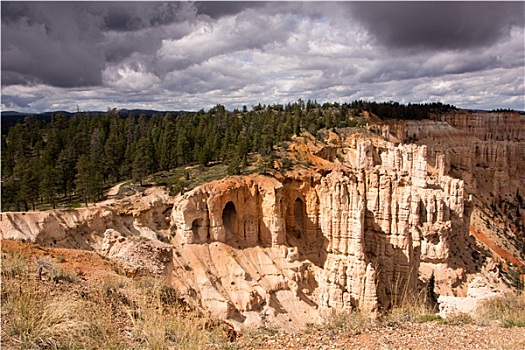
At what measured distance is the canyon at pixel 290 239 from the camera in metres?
25.3

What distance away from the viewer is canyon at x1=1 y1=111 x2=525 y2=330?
82.9 ft

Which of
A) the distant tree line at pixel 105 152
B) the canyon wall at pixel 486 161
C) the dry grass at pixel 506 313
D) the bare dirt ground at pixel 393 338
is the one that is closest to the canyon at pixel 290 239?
the distant tree line at pixel 105 152

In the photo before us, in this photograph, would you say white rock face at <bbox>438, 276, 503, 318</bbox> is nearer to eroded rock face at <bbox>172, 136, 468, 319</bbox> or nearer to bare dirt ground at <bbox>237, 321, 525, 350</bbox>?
bare dirt ground at <bbox>237, 321, 525, 350</bbox>

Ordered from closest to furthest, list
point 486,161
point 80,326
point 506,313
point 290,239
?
point 80,326 < point 506,313 < point 290,239 < point 486,161

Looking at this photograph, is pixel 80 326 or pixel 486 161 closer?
pixel 80 326

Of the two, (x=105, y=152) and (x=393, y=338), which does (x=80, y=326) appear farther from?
(x=105, y=152)

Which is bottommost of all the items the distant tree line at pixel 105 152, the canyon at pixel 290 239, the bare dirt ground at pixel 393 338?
the canyon at pixel 290 239

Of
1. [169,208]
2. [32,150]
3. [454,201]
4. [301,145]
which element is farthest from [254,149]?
[32,150]

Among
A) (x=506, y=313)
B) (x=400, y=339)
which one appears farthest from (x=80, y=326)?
(x=506, y=313)

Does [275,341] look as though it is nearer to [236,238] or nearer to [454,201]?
[236,238]

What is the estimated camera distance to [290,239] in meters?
33.9

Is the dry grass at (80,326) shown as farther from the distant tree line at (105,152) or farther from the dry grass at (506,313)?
the distant tree line at (105,152)

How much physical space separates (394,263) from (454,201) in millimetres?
15309

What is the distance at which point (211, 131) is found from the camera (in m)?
53.2
